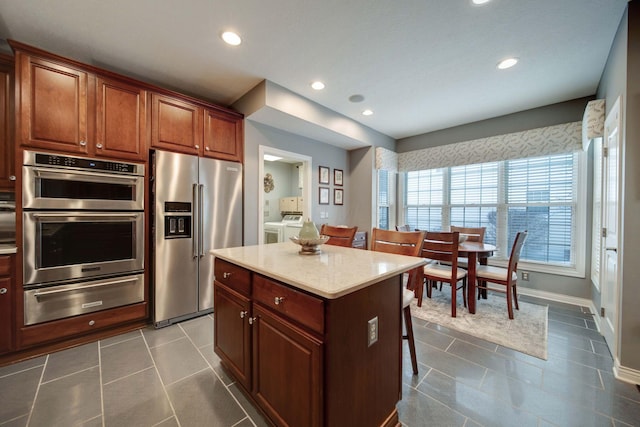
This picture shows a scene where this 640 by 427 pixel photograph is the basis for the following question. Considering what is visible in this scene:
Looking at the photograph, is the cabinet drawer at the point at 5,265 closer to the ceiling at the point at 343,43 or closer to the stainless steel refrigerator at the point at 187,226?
the stainless steel refrigerator at the point at 187,226

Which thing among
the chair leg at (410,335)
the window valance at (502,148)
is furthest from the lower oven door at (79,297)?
the window valance at (502,148)

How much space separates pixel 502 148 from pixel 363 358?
3.93 m

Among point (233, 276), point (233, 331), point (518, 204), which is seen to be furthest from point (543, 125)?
point (233, 331)

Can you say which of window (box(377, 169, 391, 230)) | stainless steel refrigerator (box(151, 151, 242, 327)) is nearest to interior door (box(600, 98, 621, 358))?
window (box(377, 169, 391, 230))

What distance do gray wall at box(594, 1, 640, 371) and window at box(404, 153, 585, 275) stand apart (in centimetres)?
178

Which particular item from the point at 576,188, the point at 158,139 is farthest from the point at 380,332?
the point at 576,188

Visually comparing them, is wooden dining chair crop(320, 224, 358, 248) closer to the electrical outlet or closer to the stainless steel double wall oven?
the electrical outlet

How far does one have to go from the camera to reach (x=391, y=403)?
1.31 meters

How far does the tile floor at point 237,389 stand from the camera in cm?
139

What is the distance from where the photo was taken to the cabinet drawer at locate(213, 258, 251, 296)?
4.66 ft

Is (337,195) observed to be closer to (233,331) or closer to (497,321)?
(497,321)

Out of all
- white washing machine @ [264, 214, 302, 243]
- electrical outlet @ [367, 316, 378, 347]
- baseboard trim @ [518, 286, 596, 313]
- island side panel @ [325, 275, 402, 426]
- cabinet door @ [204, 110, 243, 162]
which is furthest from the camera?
white washing machine @ [264, 214, 302, 243]

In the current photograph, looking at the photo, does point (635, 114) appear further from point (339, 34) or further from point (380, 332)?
point (380, 332)

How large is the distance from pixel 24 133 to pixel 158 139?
0.90 m
